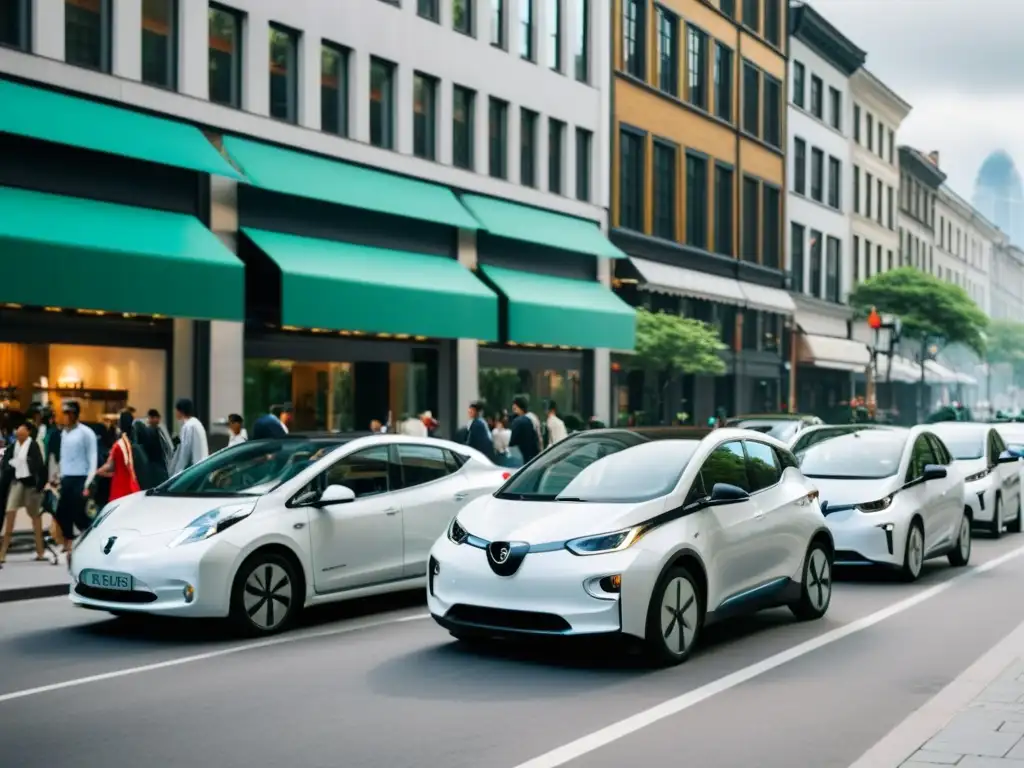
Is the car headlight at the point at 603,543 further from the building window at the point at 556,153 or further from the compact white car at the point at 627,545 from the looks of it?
the building window at the point at 556,153

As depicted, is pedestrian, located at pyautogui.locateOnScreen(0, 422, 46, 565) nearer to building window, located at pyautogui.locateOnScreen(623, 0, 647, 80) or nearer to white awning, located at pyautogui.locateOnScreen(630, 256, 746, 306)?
white awning, located at pyautogui.locateOnScreen(630, 256, 746, 306)

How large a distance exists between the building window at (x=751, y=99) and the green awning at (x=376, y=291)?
21.5 m

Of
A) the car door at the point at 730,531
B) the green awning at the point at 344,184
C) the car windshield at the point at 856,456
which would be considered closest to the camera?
the car door at the point at 730,531

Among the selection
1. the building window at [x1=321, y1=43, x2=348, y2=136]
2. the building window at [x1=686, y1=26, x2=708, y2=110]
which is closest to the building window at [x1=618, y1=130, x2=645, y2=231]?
the building window at [x1=686, y1=26, x2=708, y2=110]

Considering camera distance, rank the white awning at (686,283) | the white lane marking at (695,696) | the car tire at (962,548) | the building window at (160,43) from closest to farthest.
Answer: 1. the white lane marking at (695,696)
2. the car tire at (962,548)
3. the building window at (160,43)
4. the white awning at (686,283)

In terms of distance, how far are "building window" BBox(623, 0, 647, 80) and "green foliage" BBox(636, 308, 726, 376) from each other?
22.9 ft

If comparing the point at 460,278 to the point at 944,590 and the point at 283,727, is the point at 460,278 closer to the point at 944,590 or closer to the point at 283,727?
the point at 944,590

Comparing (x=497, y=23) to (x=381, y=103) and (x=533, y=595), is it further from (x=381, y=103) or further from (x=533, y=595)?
(x=533, y=595)

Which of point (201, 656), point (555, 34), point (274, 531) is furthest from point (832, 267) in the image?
point (201, 656)

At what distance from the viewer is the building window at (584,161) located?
36625 mm

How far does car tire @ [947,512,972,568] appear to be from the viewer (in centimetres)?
1608

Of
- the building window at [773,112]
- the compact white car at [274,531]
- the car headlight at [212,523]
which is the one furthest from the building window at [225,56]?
the building window at [773,112]

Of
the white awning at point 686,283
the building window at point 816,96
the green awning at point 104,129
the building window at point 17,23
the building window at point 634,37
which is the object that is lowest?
the white awning at point 686,283

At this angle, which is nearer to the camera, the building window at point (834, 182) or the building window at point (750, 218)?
the building window at point (750, 218)
